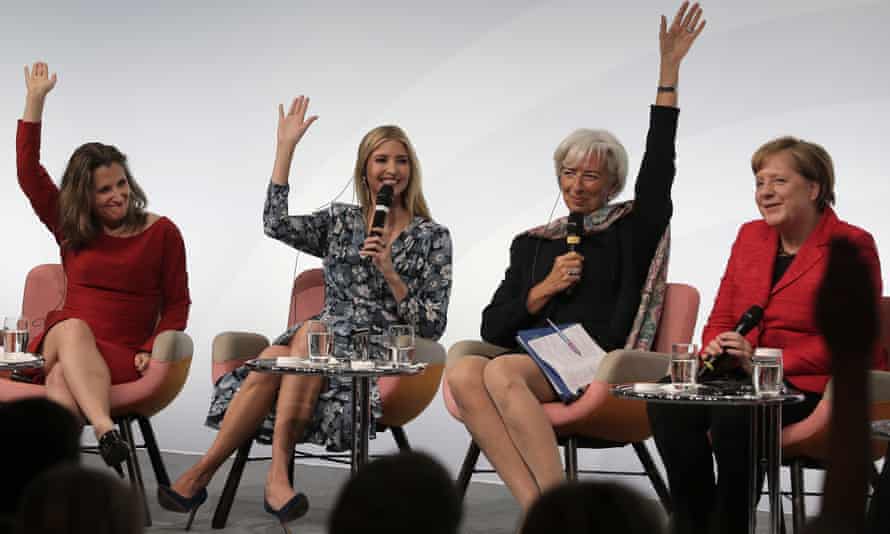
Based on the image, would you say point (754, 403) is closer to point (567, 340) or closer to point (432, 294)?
point (567, 340)

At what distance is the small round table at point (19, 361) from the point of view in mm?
3363

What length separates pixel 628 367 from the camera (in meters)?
3.30

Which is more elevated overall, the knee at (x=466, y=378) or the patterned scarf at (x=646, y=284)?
the patterned scarf at (x=646, y=284)

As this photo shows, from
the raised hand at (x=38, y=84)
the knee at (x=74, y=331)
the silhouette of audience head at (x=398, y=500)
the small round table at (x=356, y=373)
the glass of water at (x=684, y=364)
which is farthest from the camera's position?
the raised hand at (x=38, y=84)

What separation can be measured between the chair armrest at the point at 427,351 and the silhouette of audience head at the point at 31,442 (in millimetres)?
2960

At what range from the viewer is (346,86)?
559cm

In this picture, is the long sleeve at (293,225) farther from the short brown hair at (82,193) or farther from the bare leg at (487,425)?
the bare leg at (487,425)

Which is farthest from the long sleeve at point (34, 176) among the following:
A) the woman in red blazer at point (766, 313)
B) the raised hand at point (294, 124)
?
the woman in red blazer at point (766, 313)

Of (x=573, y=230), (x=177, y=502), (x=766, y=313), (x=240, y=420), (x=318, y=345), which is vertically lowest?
(x=177, y=502)

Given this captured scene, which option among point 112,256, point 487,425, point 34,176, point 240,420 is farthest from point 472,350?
point 34,176

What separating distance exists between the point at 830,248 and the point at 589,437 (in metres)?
2.93

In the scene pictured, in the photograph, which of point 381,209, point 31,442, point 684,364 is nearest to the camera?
point 31,442

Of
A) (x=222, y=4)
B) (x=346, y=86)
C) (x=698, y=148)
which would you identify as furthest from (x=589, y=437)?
(x=222, y=4)

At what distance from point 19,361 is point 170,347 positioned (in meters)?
0.55
